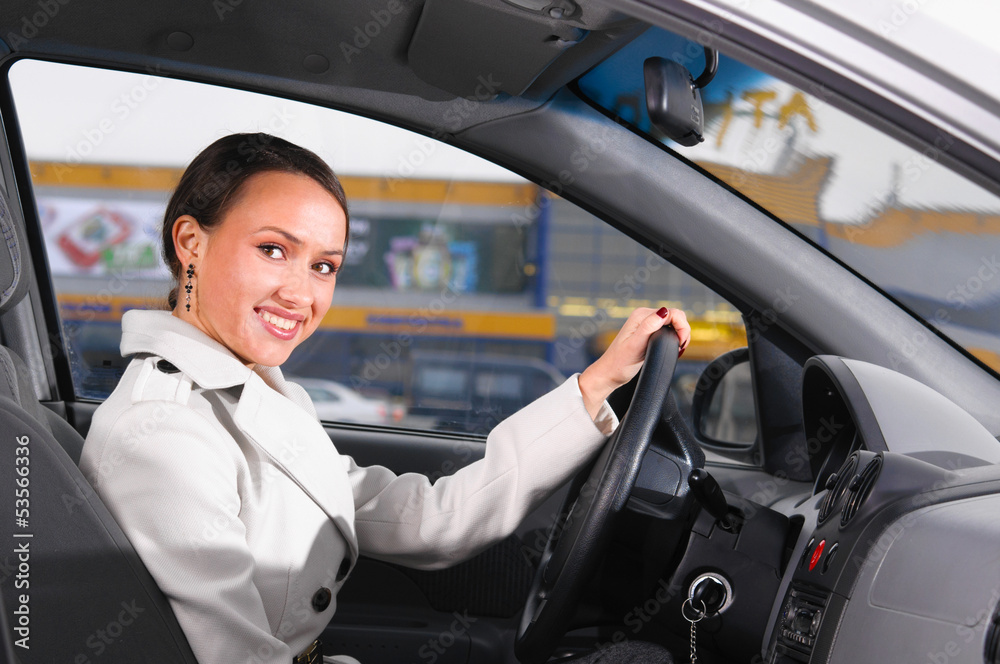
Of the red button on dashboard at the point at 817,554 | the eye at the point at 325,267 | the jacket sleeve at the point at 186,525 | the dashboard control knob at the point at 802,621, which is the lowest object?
the jacket sleeve at the point at 186,525

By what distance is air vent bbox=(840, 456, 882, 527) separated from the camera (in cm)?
104

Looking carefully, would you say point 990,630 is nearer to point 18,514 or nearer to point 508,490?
point 508,490

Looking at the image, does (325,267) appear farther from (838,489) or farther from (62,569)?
(838,489)

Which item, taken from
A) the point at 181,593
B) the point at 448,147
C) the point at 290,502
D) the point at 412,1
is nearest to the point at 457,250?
the point at 448,147

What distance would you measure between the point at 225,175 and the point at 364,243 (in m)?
1.47

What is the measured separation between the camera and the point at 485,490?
144 cm

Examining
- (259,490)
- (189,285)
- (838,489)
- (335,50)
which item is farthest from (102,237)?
(838,489)

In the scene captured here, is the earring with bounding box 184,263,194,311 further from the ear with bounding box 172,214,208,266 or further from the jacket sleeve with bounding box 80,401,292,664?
the jacket sleeve with bounding box 80,401,292,664

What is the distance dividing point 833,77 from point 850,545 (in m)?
0.59

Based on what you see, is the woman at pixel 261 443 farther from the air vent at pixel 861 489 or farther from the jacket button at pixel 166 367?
the air vent at pixel 861 489

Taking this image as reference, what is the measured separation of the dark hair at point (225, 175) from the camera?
128 centimetres

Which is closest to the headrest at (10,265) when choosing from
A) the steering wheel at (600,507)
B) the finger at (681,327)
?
the steering wheel at (600,507)

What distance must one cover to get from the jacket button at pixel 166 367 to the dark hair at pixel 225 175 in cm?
20

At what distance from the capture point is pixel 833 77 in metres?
0.67
